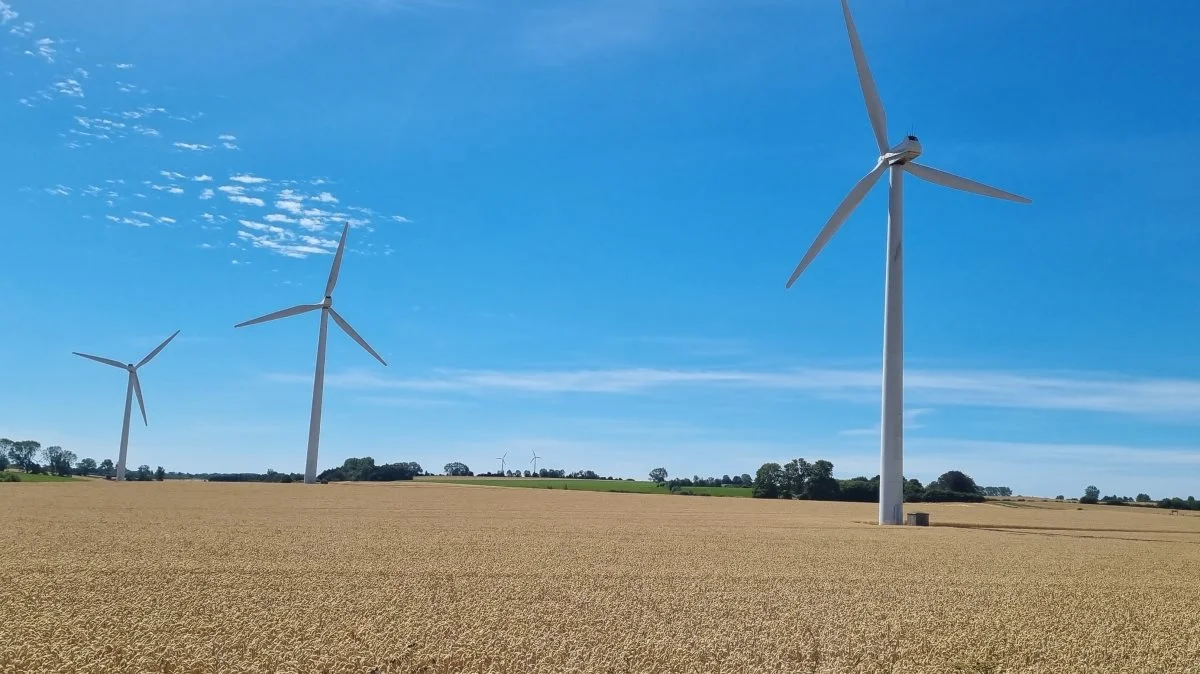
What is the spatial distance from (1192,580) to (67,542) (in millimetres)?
27283

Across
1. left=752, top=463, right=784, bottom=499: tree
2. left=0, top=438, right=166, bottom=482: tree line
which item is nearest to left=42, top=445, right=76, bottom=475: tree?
left=0, top=438, right=166, bottom=482: tree line

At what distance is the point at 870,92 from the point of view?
43.2 metres

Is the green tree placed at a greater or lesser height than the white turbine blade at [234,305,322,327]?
lesser

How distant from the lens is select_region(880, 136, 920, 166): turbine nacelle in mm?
40812

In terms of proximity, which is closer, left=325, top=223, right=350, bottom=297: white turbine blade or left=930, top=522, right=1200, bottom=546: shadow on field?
left=930, top=522, right=1200, bottom=546: shadow on field

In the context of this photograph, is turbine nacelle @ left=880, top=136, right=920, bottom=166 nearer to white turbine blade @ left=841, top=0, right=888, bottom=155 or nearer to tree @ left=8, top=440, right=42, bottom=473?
white turbine blade @ left=841, top=0, right=888, bottom=155

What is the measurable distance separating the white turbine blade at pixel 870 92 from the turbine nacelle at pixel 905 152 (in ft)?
6.77

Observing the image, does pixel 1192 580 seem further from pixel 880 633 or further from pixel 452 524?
pixel 452 524

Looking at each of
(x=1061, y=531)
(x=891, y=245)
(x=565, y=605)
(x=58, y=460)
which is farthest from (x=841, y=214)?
(x=58, y=460)

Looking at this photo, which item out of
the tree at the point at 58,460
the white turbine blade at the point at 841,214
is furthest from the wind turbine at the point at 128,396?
the white turbine blade at the point at 841,214

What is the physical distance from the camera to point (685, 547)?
23.5 m

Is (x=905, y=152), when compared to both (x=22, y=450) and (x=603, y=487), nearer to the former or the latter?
(x=603, y=487)

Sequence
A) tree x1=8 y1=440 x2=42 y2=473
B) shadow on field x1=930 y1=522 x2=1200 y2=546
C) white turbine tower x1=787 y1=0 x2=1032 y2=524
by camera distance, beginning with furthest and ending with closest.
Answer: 1. tree x1=8 y1=440 x2=42 y2=473
2. white turbine tower x1=787 y1=0 x2=1032 y2=524
3. shadow on field x1=930 y1=522 x2=1200 y2=546

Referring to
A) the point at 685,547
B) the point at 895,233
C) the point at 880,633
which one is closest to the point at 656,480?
the point at 895,233
